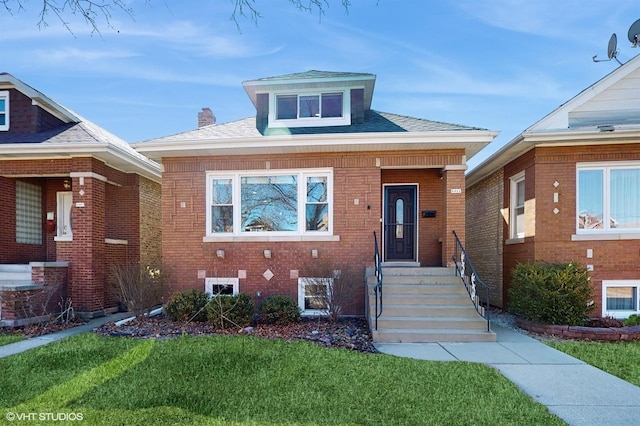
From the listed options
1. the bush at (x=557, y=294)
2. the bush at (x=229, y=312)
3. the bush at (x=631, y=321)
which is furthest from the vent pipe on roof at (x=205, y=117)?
the bush at (x=631, y=321)

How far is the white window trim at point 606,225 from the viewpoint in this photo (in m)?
8.24

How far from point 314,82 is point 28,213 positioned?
9.02 metres

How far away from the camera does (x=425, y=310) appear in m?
7.28

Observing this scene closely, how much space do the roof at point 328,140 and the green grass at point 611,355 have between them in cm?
437

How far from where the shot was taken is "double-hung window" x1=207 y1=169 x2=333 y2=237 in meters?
8.87

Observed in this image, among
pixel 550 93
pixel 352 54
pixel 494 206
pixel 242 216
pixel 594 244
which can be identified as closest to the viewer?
pixel 594 244

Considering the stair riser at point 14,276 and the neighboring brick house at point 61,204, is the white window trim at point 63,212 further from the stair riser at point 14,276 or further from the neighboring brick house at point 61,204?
the stair riser at point 14,276

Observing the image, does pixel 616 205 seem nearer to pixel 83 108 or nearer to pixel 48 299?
pixel 48 299

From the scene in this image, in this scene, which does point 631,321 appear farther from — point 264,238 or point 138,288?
point 138,288

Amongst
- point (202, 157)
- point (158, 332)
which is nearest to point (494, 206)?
point (202, 157)

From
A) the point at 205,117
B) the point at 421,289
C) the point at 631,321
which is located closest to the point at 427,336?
the point at 421,289

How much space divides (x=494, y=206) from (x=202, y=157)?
8655 millimetres

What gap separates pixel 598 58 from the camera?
9.41 metres

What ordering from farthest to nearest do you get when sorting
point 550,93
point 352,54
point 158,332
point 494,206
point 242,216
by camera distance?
point 550,93 < point 494,206 < point 352,54 < point 242,216 < point 158,332
